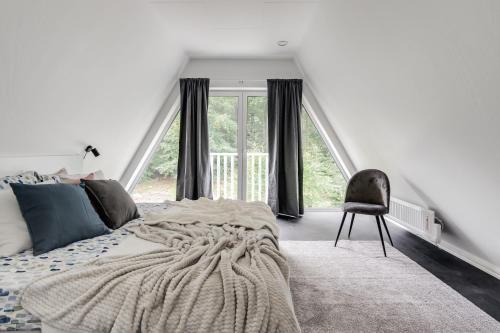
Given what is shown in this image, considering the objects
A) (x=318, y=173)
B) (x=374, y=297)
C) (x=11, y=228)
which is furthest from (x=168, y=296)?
(x=318, y=173)

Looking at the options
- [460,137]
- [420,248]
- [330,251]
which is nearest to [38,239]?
[330,251]

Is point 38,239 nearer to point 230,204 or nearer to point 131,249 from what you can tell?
point 131,249

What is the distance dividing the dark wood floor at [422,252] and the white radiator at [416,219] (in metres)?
0.13

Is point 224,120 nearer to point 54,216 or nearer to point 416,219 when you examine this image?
point 416,219

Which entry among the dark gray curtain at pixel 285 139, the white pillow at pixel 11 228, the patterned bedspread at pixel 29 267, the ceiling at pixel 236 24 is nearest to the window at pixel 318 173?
the dark gray curtain at pixel 285 139

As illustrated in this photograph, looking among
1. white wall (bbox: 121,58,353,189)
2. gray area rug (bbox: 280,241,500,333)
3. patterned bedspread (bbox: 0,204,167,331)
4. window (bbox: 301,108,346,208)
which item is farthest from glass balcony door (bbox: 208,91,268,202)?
patterned bedspread (bbox: 0,204,167,331)

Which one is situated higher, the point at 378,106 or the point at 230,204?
the point at 378,106

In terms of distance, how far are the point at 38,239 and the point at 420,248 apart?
10.9 ft

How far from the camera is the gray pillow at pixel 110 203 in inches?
75.1

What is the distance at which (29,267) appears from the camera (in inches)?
50.2

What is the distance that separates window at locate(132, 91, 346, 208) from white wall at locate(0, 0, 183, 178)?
1.00 meters

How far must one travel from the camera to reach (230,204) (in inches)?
92.4

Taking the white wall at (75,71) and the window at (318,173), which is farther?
the window at (318,173)

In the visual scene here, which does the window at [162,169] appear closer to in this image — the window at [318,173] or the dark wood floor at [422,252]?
the dark wood floor at [422,252]
